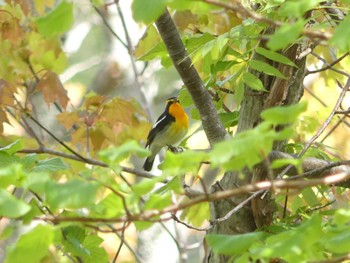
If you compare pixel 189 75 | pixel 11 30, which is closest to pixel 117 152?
pixel 189 75

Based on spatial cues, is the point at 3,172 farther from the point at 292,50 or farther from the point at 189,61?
the point at 292,50

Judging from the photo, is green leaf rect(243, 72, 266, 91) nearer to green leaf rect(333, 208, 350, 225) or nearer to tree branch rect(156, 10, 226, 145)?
tree branch rect(156, 10, 226, 145)

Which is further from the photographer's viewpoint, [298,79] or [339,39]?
[298,79]

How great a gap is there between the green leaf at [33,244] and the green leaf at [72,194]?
56 millimetres

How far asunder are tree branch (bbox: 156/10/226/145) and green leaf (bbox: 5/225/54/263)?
791 mm

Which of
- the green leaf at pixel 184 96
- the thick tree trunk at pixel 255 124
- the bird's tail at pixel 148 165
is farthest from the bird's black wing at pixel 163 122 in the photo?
the thick tree trunk at pixel 255 124

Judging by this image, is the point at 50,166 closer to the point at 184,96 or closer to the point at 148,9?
the point at 184,96

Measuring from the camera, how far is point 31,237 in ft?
3.57

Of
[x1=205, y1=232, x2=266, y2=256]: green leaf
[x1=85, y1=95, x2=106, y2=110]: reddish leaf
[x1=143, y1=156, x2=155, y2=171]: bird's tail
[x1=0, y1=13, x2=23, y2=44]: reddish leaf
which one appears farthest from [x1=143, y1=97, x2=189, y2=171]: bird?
[x1=205, y1=232, x2=266, y2=256]: green leaf

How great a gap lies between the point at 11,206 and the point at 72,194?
0.12m

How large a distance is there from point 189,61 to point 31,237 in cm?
90

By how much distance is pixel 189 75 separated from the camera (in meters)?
1.87

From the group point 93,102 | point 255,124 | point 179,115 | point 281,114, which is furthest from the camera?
point 179,115

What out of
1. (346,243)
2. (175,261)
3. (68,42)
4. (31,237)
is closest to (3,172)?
(31,237)
